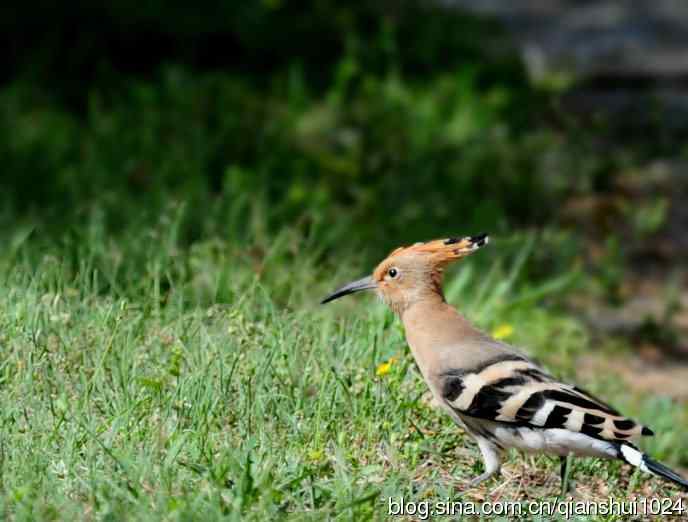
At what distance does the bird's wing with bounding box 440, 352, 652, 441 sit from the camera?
364 cm

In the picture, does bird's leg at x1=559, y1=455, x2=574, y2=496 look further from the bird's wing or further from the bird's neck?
the bird's neck

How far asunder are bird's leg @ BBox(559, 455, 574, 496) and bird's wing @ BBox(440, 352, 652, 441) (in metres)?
0.26

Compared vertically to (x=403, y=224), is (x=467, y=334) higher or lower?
higher

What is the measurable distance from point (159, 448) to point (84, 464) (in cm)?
20

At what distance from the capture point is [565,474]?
12.8ft

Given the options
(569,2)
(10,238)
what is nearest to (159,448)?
(10,238)

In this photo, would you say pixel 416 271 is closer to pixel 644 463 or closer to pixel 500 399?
pixel 500 399

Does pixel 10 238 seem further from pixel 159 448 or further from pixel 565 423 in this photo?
pixel 565 423

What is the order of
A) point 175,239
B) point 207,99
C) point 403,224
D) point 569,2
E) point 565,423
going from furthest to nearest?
point 569,2, point 207,99, point 403,224, point 175,239, point 565,423

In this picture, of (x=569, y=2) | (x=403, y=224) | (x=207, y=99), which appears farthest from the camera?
(x=569, y=2)

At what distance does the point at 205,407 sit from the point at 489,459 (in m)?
0.84

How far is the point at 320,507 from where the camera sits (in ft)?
11.2

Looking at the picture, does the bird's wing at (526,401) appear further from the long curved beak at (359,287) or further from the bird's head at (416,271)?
the long curved beak at (359,287)

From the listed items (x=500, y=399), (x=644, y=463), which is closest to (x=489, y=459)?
(x=500, y=399)
